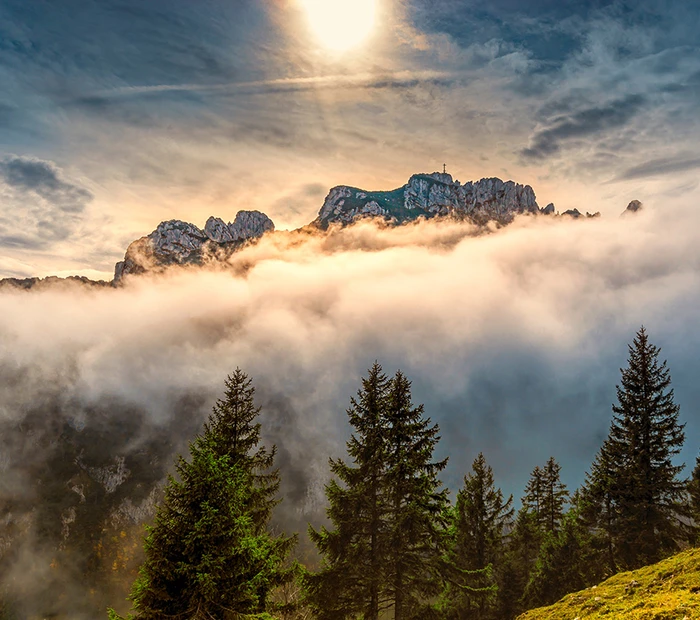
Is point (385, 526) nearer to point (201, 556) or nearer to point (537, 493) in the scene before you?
point (201, 556)

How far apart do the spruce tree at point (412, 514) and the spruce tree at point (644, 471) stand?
1357cm

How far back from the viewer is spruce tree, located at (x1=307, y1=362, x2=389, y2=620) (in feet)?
71.6

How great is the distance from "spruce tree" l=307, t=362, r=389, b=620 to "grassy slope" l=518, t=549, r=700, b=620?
7190 mm

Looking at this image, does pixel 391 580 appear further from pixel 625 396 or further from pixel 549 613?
pixel 625 396

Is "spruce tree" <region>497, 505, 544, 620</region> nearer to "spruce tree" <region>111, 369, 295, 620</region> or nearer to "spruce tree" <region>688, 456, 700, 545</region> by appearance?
"spruce tree" <region>688, 456, 700, 545</region>

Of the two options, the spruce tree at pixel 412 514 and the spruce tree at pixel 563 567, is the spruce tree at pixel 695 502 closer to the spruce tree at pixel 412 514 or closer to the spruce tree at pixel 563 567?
the spruce tree at pixel 563 567

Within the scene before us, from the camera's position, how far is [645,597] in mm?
15258

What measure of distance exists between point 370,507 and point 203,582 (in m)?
10.1

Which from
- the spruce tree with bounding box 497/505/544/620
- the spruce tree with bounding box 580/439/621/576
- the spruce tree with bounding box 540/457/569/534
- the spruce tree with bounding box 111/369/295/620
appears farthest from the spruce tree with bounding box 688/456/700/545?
the spruce tree with bounding box 111/369/295/620

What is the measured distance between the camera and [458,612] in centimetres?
3862

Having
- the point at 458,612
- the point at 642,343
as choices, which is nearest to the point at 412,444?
the point at 642,343

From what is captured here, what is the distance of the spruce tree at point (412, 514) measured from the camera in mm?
21672

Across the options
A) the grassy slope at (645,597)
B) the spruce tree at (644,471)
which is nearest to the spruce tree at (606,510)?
the spruce tree at (644,471)

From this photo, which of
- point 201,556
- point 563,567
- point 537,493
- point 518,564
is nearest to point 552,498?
point 537,493
